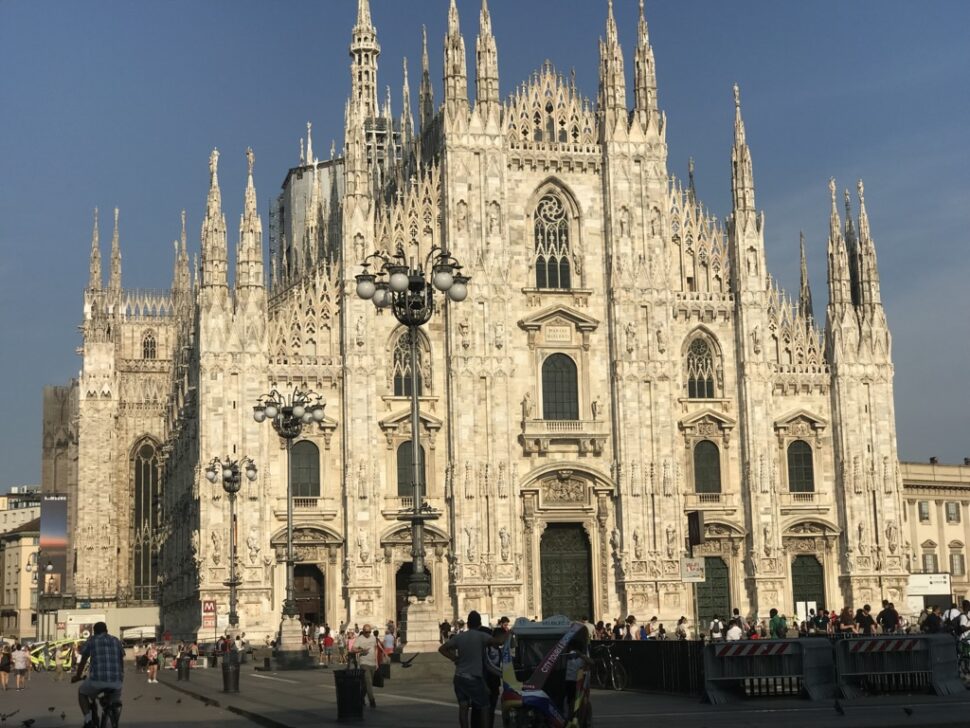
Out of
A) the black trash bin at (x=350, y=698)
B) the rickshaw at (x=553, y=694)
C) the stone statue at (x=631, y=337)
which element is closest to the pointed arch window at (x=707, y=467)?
the stone statue at (x=631, y=337)

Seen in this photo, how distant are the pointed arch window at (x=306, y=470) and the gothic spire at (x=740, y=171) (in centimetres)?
1953

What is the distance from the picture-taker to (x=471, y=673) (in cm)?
1947

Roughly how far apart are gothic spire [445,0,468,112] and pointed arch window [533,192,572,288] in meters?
5.04

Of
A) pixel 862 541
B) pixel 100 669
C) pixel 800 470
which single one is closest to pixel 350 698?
pixel 100 669

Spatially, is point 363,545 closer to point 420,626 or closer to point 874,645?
point 420,626

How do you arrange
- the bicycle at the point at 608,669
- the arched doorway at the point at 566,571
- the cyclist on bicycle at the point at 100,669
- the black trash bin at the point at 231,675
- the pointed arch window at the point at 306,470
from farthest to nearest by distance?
the arched doorway at the point at 566,571 < the pointed arch window at the point at 306,470 < the black trash bin at the point at 231,675 < the bicycle at the point at 608,669 < the cyclist on bicycle at the point at 100,669

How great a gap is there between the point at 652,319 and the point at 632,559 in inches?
363

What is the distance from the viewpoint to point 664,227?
198 ft

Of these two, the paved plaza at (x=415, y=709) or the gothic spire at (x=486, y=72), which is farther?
the gothic spire at (x=486, y=72)

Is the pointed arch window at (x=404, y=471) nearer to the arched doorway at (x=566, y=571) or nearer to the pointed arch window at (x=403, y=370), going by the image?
the pointed arch window at (x=403, y=370)

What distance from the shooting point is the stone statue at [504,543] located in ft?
186

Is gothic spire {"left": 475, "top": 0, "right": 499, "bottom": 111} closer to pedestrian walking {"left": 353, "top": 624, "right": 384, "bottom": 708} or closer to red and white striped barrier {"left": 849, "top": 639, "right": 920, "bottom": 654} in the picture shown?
pedestrian walking {"left": 353, "top": 624, "right": 384, "bottom": 708}

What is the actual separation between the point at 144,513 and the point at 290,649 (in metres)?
52.9

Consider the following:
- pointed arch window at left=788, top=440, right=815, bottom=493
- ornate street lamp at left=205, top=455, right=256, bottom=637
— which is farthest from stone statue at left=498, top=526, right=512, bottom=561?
pointed arch window at left=788, top=440, right=815, bottom=493
